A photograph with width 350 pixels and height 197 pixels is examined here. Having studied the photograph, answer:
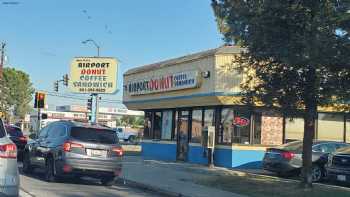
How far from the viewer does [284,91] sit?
55.7ft

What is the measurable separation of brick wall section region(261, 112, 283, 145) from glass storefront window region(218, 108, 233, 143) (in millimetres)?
1354

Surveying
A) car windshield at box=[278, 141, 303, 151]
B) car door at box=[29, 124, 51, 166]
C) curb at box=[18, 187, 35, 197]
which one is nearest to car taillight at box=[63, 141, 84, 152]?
car door at box=[29, 124, 51, 166]

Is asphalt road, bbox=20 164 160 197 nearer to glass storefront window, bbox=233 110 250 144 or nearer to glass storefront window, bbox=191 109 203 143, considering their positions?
glass storefront window, bbox=233 110 250 144

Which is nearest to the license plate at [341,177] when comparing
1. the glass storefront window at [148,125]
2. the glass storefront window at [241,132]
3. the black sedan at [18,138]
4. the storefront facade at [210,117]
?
→ the storefront facade at [210,117]

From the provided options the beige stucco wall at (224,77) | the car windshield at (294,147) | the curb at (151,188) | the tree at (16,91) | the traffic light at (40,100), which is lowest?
the curb at (151,188)

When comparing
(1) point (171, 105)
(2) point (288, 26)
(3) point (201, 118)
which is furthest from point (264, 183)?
(1) point (171, 105)

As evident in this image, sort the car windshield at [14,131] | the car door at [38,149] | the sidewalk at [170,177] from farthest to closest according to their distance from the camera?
the car windshield at [14,131]
the car door at [38,149]
the sidewalk at [170,177]

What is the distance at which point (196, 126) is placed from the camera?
2825 cm

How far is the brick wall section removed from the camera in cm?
2605

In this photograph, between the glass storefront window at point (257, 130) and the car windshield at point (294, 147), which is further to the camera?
the glass storefront window at point (257, 130)

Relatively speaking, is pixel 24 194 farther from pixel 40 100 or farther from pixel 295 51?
pixel 40 100

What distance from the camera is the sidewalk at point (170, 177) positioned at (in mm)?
16859

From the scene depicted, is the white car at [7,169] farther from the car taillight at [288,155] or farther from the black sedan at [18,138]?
the black sedan at [18,138]

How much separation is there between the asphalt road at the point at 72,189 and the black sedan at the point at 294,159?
5.91 metres
